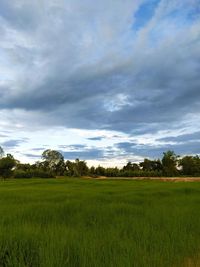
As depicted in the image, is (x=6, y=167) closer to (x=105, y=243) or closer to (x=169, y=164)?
(x=169, y=164)

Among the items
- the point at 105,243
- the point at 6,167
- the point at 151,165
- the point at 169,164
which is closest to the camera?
the point at 105,243

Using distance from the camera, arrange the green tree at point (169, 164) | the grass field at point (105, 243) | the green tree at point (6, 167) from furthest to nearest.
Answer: the green tree at point (169, 164)
the green tree at point (6, 167)
the grass field at point (105, 243)

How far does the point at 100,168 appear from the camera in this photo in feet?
266

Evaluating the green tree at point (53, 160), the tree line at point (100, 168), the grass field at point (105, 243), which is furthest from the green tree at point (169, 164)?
the grass field at point (105, 243)

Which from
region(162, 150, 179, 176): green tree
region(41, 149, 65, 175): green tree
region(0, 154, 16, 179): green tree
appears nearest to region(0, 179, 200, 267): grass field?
region(0, 154, 16, 179): green tree

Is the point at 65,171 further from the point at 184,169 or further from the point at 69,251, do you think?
the point at 69,251

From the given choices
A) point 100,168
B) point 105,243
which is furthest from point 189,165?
point 105,243

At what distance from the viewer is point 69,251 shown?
4719mm

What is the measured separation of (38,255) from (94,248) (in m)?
0.75

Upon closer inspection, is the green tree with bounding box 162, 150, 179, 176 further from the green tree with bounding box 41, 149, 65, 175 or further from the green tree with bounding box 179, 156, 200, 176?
the green tree with bounding box 41, 149, 65, 175

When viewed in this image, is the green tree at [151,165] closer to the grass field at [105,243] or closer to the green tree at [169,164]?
the green tree at [169,164]

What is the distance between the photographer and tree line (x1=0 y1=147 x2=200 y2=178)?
209ft

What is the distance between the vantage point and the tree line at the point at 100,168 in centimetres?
6372

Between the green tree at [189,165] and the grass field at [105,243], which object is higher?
the green tree at [189,165]
